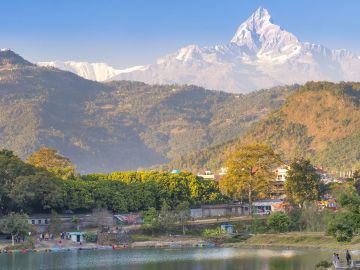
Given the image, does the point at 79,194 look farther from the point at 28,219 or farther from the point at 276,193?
the point at 276,193

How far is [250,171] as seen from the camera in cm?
12838

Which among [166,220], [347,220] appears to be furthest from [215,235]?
[347,220]

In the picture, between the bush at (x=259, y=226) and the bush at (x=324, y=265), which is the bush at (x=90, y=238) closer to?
the bush at (x=259, y=226)

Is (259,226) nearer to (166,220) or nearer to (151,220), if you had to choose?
(166,220)

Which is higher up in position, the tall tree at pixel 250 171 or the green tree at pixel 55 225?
the tall tree at pixel 250 171

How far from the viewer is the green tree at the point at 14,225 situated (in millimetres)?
103875

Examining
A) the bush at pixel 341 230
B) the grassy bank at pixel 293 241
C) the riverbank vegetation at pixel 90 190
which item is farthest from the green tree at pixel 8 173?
the bush at pixel 341 230

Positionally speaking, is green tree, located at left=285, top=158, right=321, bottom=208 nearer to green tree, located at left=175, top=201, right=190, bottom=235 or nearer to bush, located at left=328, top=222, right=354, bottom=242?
green tree, located at left=175, top=201, right=190, bottom=235

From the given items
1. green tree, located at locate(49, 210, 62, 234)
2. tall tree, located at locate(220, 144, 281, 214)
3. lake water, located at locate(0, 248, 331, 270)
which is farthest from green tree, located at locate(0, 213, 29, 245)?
tall tree, located at locate(220, 144, 281, 214)

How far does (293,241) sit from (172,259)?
18958mm

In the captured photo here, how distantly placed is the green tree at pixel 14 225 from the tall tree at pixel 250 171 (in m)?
33.1

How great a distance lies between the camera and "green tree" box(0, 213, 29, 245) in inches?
4090

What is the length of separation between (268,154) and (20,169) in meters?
33.9

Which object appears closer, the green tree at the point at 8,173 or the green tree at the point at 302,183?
the green tree at the point at 8,173
